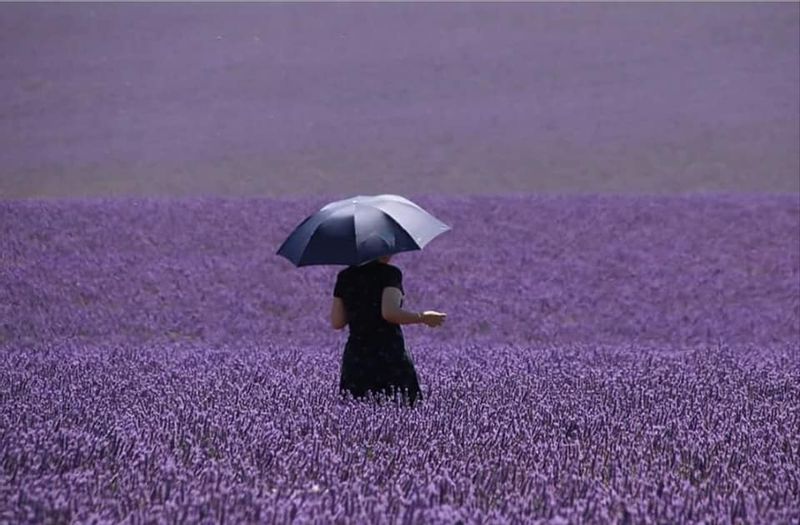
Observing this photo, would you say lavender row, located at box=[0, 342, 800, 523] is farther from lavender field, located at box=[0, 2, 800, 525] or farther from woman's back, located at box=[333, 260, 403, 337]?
woman's back, located at box=[333, 260, 403, 337]

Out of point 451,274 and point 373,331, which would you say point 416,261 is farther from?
point 373,331

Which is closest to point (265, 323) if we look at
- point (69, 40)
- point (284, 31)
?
point (69, 40)

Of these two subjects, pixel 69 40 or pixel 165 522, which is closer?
pixel 165 522

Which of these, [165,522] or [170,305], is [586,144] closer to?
[170,305]

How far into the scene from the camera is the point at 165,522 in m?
2.47

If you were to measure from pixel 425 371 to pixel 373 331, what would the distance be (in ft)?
3.16

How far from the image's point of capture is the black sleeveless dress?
4.54 meters

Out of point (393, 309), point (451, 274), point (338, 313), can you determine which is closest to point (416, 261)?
point (451, 274)

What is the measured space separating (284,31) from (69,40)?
4715 millimetres

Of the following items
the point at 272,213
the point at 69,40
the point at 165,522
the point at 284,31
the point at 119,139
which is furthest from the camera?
the point at 284,31

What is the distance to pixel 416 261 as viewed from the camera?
34.8 feet

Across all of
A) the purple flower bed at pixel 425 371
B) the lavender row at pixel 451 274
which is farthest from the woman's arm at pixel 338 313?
the lavender row at pixel 451 274

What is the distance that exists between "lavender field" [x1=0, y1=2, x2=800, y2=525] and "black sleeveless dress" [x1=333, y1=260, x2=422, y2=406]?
0.60ft

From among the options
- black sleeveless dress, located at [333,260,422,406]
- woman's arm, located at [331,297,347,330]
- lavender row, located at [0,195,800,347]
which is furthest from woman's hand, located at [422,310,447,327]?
lavender row, located at [0,195,800,347]
